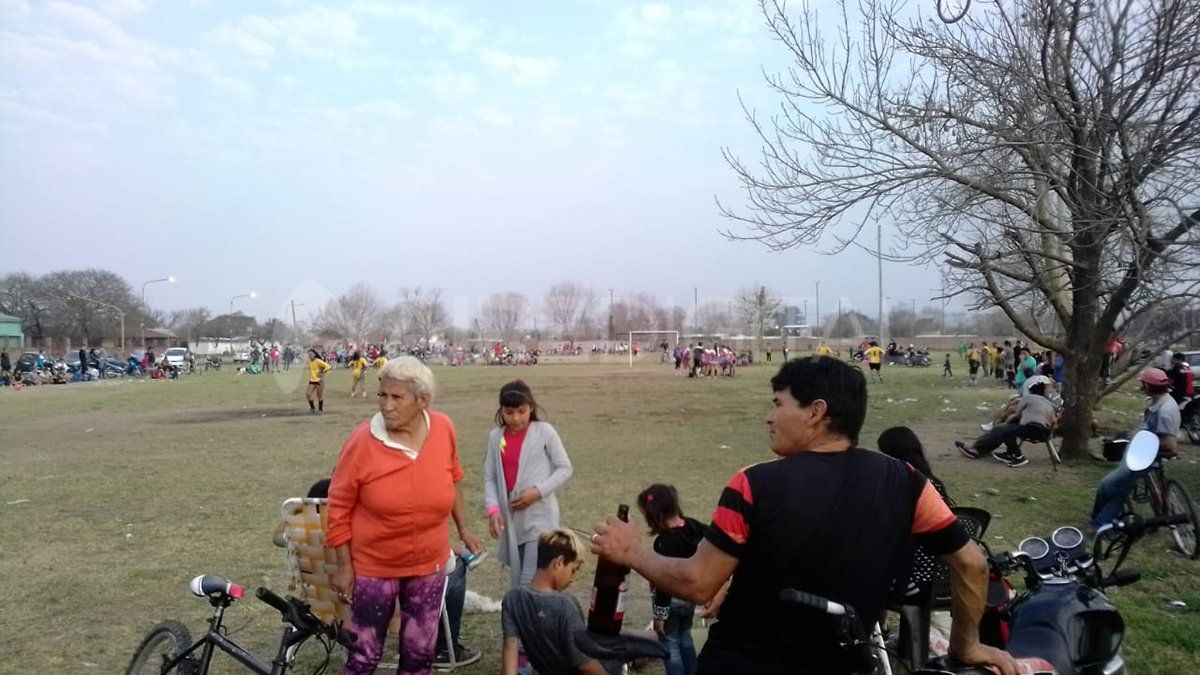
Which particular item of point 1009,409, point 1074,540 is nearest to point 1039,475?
point 1009,409

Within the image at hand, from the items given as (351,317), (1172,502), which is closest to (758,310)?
(351,317)

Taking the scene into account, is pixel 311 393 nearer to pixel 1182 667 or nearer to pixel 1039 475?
pixel 1039 475

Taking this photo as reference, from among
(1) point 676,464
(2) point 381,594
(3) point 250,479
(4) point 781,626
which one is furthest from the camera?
(1) point 676,464

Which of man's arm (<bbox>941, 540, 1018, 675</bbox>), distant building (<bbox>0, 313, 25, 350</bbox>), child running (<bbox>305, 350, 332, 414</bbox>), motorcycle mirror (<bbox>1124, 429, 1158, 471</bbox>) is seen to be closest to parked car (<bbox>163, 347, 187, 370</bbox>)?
distant building (<bbox>0, 313, 25, 350</bbox>)

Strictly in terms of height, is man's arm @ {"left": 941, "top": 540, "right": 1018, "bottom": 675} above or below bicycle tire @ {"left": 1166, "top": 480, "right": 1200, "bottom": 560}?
above

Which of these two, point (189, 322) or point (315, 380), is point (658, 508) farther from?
point (189, 322)

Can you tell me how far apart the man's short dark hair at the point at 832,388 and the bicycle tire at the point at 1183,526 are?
237 inches

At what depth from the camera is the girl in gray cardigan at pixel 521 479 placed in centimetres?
497

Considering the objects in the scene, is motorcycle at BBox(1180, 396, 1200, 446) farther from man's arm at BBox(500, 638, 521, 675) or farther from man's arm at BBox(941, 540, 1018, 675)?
man's arm at BBox(941, 540, 1018, 675)

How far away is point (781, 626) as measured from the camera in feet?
7.30

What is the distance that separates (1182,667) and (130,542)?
8163 millimetres

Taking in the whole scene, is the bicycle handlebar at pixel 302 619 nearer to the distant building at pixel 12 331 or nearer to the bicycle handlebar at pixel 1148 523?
the bicycle handlebar at pixel 1148 523

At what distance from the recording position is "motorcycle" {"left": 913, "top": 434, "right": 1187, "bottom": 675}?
111 inches

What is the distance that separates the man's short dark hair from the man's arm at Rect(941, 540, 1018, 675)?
18.7 inches
